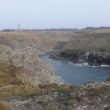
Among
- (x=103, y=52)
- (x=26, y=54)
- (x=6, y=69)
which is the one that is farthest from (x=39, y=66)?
(x=103, y=52)

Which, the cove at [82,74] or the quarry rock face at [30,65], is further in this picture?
the cove at [82,74]

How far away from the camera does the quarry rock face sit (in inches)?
1938

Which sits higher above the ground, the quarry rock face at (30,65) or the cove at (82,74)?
the quarry rock face at (30,65)

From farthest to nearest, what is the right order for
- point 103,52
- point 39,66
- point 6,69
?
point 103,52 → point 39,66 → point 6,69

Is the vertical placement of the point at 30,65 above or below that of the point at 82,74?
above

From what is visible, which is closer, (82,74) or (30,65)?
(30,65)

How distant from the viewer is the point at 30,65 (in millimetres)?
51438

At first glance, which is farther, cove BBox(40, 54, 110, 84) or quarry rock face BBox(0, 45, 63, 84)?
cove BBox(40, 54, 110, 84)

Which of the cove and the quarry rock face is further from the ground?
the quarry rock face

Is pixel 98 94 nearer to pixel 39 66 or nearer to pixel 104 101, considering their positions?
pixel 104 101

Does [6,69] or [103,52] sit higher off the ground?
[6,69]

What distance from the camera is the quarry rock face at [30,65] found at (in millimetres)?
49219

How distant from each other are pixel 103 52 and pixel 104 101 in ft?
507

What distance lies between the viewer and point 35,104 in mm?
24766
